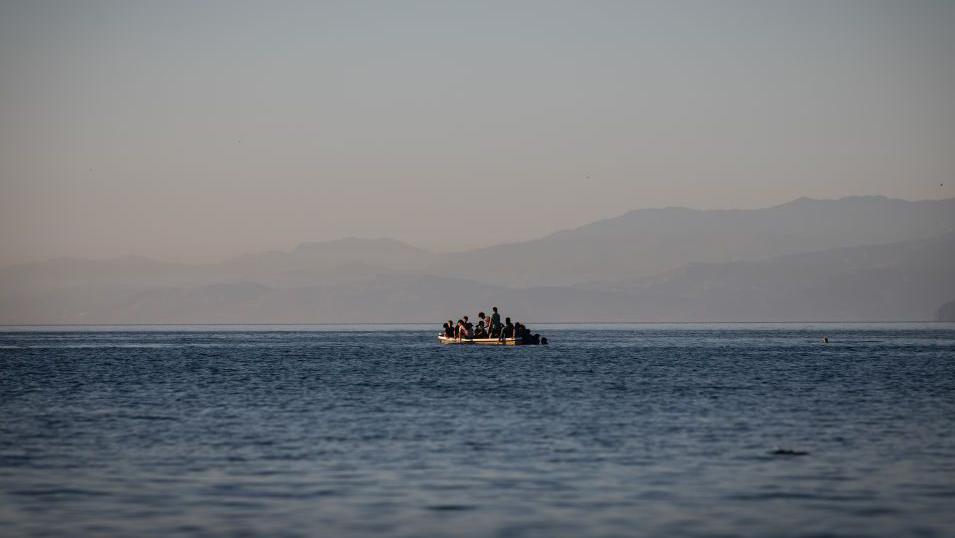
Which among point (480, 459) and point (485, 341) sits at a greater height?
point (485, 341)

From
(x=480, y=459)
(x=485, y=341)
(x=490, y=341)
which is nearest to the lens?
(x=480, y=459)

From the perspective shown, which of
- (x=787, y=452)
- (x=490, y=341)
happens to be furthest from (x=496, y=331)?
(x=787, y=452)

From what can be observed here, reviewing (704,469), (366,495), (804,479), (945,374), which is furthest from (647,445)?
(945,374)

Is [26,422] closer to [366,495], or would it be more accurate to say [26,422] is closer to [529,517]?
[366,495]

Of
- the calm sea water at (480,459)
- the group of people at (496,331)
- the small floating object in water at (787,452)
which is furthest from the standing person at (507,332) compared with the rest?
the small floating object in water at (787,452)

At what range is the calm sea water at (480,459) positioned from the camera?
24844mm

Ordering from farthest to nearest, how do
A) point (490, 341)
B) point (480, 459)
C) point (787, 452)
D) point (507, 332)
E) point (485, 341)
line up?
point (485, 341), point (490, 341), point (507, 332), point (787, 452), point (480, 459)

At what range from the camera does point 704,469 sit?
31.7m

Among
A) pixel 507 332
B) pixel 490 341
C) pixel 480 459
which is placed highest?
pixel 507 332

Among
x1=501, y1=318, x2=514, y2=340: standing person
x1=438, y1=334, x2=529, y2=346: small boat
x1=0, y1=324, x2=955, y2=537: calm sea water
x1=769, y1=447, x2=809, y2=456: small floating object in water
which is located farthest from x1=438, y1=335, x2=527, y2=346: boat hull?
x1=769, y1=447, x2=809, y2=456: small floating object in water

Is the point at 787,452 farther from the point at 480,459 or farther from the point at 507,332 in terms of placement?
the point at 507,332

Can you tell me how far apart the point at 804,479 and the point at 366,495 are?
10.3 metres

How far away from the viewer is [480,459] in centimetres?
3375

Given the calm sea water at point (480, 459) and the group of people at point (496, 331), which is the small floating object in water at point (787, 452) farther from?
the group of people at point (496, 331)
